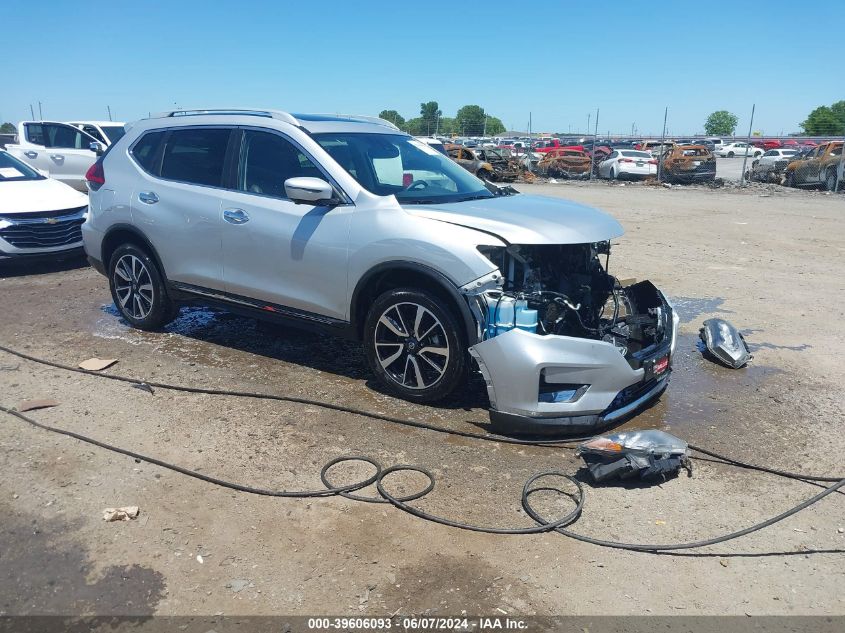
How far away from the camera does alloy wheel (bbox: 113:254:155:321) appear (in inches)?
249

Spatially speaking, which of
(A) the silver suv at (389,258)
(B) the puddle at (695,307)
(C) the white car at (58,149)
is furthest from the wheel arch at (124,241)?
(C) the white car at (58,149)

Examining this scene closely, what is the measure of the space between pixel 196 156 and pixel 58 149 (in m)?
12.4

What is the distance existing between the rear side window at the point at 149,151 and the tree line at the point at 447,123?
7.21ft

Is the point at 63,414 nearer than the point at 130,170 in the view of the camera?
Yes

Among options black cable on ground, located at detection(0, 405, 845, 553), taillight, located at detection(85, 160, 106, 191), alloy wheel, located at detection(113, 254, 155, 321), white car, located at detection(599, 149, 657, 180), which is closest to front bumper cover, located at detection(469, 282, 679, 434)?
black cable on ground, located at detection(0, 405, 845, 553)

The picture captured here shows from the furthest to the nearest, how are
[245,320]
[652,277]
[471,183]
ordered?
[652,277] < [245,320] < [471,183]

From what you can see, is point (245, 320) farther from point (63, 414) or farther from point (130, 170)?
point (63, 414)

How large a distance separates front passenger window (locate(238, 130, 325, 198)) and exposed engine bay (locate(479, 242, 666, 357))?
1.67 metres

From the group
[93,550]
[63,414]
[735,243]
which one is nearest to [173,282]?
[63,414]

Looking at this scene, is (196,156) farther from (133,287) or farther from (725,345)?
(725,345)

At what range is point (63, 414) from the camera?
188 inches

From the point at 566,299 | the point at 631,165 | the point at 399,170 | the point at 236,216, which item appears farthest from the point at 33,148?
the point at 631,165

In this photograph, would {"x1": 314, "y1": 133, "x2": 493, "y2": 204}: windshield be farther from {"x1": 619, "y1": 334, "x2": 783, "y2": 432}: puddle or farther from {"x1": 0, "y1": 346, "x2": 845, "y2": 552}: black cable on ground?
{"x1": 619, "y1": 334, "x2": 783, "y2": 432}: puddle

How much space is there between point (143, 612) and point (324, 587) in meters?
0.73
